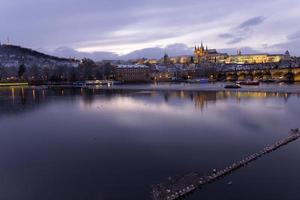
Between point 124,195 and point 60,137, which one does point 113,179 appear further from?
point 60,137

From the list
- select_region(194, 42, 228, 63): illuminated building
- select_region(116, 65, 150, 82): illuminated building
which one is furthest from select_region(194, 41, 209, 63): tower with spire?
select_region(116, 65, 150, 82): illuminated building

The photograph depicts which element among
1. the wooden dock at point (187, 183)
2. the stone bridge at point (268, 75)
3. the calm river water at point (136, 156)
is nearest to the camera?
the wooden dock at point (187, 183)

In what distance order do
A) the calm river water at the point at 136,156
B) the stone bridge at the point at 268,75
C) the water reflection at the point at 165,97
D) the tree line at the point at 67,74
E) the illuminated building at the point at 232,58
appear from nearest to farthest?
the calm river water at the point at 136,156 → the water reflection at the point at 165,97 → the stone bridge at the point at 268,75 → the tree line at the point at 67,74 → the illuminated building at the point at 232,58

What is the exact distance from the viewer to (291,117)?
58.3 feet

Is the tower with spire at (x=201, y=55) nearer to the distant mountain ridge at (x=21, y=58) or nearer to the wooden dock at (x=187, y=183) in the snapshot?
the distant mountain ridge at (x=21, y=58)

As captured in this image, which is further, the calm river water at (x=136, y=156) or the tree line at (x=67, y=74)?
the tree line at (x=67, y=74)

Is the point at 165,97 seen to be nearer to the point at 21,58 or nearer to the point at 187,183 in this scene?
the point at 187,183

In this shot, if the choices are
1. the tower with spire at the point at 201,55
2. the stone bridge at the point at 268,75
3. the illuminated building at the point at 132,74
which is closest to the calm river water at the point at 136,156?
the stone bridge at the point at 268,75

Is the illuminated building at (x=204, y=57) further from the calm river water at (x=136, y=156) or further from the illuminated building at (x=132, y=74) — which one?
the calm river water at (x=136, y=156)

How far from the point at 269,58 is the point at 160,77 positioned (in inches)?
2635

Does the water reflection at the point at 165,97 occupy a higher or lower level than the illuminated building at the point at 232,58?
lower

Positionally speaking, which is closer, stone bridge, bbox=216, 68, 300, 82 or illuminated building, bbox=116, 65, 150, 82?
stone bridge, bbox=216, 68, 300, 82

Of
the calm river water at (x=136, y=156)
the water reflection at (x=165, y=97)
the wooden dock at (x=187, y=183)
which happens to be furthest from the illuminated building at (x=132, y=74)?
the wooden dock at (x=187, y=183)

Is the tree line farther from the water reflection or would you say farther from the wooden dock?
the wooden dock
